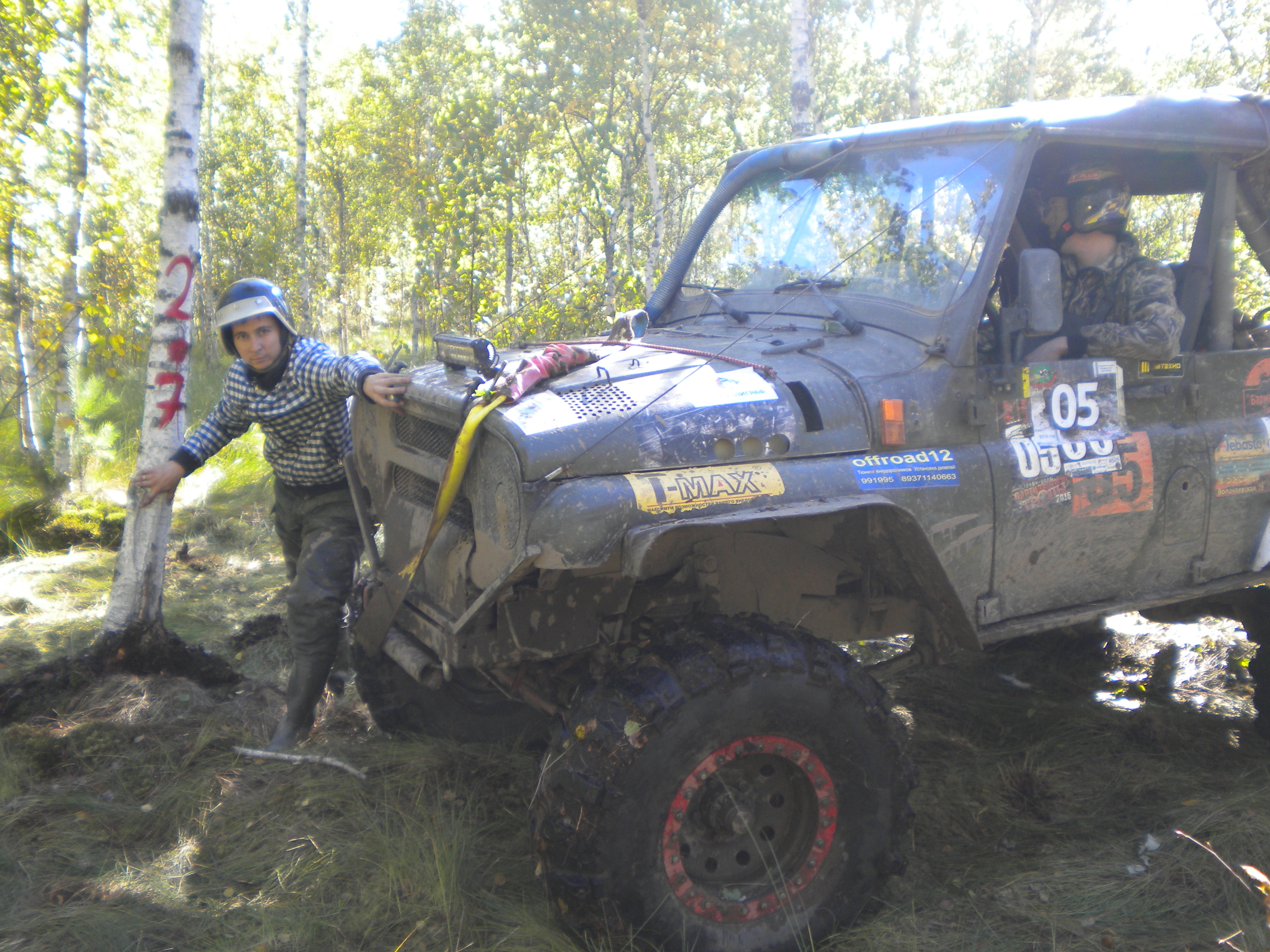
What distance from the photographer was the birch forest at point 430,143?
8581 mm

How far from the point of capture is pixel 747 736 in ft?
8.17

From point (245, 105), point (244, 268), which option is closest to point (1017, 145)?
point (244, 268)

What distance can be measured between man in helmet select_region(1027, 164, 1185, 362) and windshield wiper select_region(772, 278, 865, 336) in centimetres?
63

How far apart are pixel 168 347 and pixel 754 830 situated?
3.72 meters

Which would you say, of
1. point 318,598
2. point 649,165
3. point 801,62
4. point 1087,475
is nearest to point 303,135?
point 649,165

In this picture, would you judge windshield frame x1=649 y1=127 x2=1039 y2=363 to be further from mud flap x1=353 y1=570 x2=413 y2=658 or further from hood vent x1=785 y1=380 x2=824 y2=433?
mud flap x1=353 y1=570 x2=413 y2=658

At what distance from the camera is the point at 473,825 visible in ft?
10.1

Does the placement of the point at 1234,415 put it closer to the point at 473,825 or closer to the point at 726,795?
the point at 726,795

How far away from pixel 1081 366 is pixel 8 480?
7.17 m

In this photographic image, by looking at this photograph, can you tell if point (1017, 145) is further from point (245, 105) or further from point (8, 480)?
point (245, 105)

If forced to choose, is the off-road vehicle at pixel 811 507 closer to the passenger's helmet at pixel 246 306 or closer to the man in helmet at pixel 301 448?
the man in helmet at pixel 301 448

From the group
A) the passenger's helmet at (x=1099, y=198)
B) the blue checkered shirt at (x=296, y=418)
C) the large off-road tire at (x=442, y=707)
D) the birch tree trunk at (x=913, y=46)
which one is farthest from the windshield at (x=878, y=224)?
the birch tree trunk at (x=913, y=46)

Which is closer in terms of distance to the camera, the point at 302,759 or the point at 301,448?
the point at 302,759

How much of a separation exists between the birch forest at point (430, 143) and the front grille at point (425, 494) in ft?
3.37
